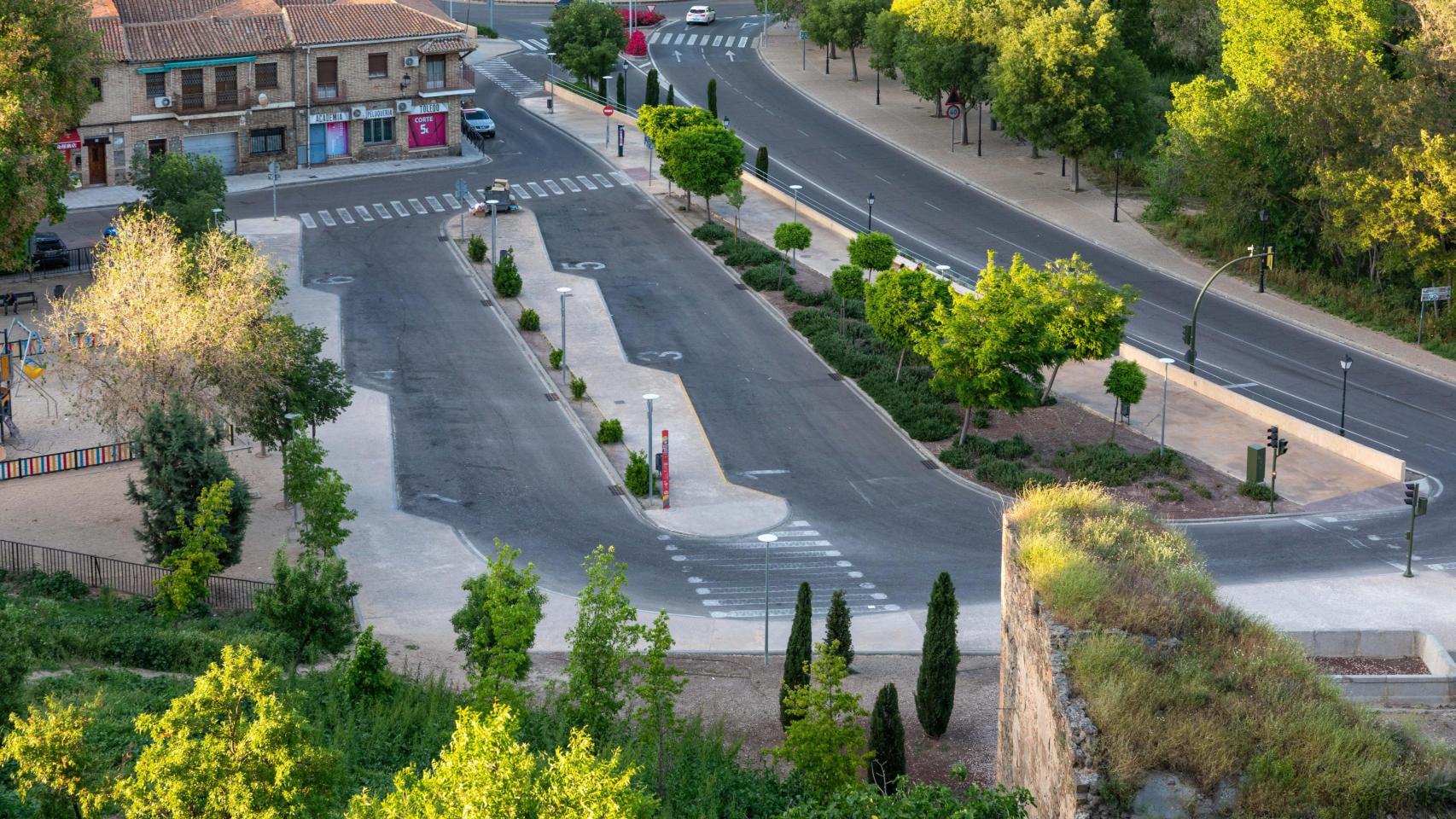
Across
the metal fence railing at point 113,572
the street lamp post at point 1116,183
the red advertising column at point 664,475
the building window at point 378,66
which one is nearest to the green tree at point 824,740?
the metal fence railing at point 113,572

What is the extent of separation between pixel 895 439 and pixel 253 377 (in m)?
21.3

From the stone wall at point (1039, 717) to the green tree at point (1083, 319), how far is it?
78.5ft

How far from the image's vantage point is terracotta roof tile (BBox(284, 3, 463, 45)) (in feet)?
281

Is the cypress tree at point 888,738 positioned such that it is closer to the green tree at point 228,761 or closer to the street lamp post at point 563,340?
the green tree at point 228,761

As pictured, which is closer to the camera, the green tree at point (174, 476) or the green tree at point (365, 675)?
the green tree at point (365, 675)

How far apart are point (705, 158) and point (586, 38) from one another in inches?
1071

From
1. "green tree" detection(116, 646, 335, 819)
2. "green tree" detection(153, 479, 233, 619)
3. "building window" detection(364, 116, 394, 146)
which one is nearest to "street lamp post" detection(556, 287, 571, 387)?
"green tree" detection(153, 479, 233, 619)

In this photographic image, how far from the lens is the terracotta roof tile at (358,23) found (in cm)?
8575

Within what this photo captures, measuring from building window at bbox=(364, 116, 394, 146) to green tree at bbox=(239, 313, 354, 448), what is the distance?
3807 centimetres

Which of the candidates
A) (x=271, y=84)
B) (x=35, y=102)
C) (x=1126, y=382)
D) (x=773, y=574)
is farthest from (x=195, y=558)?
(x=271, y=84)

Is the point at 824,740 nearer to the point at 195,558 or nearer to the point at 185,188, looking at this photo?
the point at 195,558

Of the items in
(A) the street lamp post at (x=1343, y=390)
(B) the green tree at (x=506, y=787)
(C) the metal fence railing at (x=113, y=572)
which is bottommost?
(C) the metal fence railing at (x=113, y=572)

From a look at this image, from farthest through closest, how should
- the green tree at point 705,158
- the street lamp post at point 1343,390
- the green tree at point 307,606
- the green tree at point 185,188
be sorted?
1. the green tree at point 705,158
2. the green tree at point 185,188
3. the street lamp post at point 1343,390
4. the green tree at point 307,606

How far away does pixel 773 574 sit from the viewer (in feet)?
159
